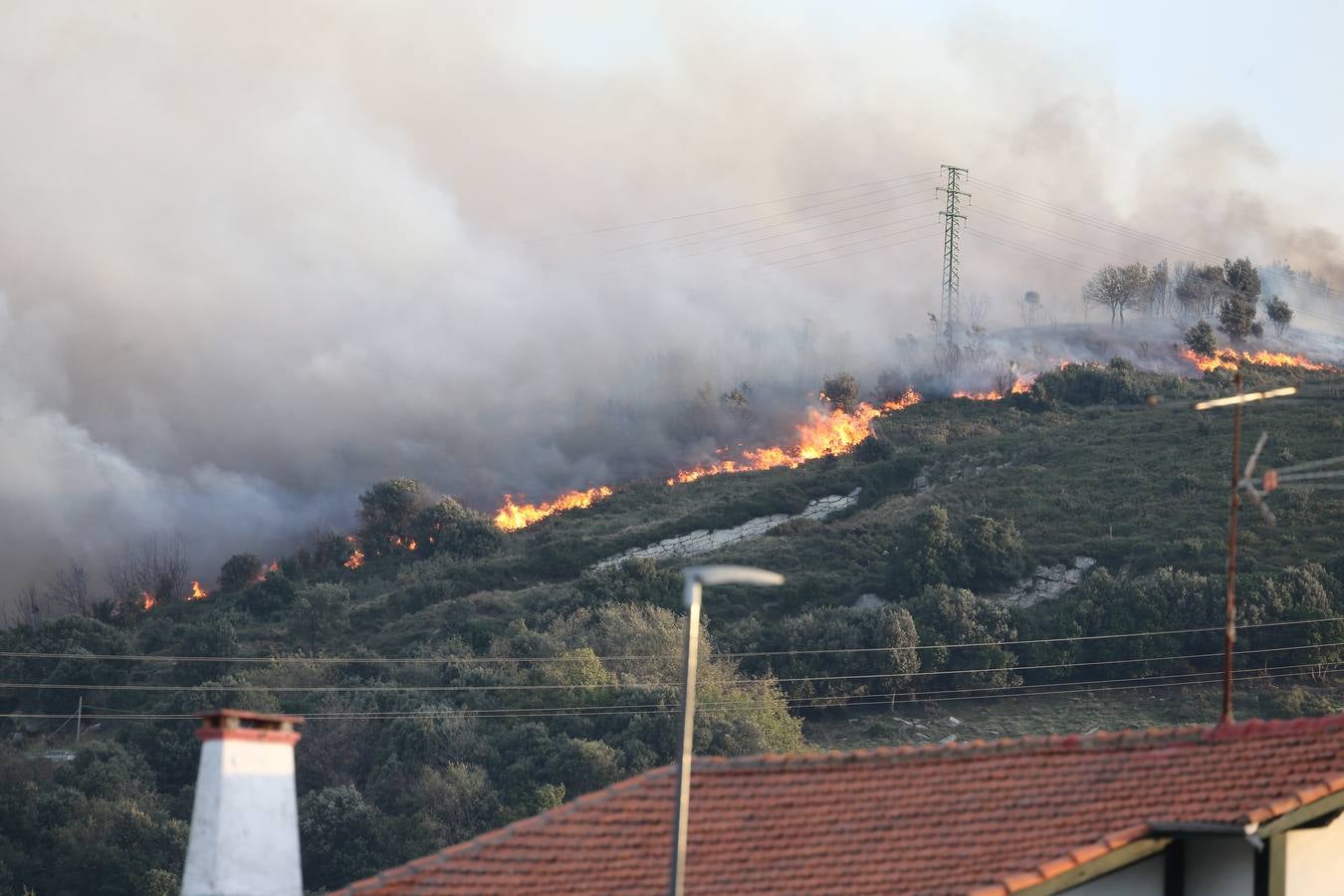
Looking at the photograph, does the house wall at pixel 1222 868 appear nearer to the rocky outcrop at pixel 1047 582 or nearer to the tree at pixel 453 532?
the rocky outcrop at pixel 1047 582

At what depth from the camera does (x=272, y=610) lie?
119 metres

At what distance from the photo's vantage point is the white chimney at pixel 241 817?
48.5 feet

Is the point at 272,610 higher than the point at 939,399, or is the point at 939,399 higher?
the point at 939,399

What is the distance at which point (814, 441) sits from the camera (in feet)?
504

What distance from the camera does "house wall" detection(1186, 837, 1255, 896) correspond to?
44.6 feet

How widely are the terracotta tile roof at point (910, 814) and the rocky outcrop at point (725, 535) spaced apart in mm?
96797

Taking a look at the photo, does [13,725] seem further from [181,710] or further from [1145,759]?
→ [1145,759]

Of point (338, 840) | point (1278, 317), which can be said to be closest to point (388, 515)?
point (338, 840)

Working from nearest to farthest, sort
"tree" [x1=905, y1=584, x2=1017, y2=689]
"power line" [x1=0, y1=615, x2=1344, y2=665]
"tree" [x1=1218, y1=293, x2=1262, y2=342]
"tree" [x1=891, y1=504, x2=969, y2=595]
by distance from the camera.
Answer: "tree" [x1=905, y1=584, x2=1017, y2=689] → "power line" [x1=0, y1=615, x2=1344, y2=665] → "tree" [x1=891, y1=504, x2=969, y2=595] → "tree" [x1=1218, y1=293, x2=1262, y2=342]

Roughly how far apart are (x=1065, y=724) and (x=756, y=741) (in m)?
13.5

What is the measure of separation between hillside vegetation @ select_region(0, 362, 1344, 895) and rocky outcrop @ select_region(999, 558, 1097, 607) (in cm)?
90

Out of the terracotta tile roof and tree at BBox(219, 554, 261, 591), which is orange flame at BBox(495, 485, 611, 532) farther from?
the terracotta tile roof

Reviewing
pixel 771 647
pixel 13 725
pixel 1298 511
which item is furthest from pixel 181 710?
pixel 1298 511

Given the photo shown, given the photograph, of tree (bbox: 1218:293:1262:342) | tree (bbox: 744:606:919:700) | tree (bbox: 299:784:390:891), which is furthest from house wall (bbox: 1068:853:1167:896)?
tree (bbox: 1218:293:1262:342)
